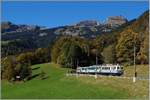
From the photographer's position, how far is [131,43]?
4190 inches

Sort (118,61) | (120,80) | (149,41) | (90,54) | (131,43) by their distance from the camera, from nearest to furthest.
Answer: (120,80) < (149,41) < (131,43) < (118,61) < (90,54)

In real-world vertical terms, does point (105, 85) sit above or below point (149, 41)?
below

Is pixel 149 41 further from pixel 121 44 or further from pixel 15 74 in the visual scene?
pixel 15 74

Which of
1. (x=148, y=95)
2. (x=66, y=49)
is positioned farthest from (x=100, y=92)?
(x=66, y=49)

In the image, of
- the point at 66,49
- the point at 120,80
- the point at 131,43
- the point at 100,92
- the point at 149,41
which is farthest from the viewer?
the point at 66,49

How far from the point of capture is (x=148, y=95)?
52094 millimetres

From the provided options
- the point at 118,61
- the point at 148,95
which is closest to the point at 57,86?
the point at 148,95

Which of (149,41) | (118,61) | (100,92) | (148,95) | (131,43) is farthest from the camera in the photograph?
(118,61)

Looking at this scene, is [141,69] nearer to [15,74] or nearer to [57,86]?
[57,86]

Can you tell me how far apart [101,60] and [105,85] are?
69.0m

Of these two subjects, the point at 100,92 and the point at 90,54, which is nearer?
the point at 100,92

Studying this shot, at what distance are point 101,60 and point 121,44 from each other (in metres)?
28.3

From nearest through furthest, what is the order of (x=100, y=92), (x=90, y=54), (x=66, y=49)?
(x=100, y=92) → (x=66, y=49) → (x=90, y=54)

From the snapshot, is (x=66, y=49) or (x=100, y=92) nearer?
(x=100, y=92)
